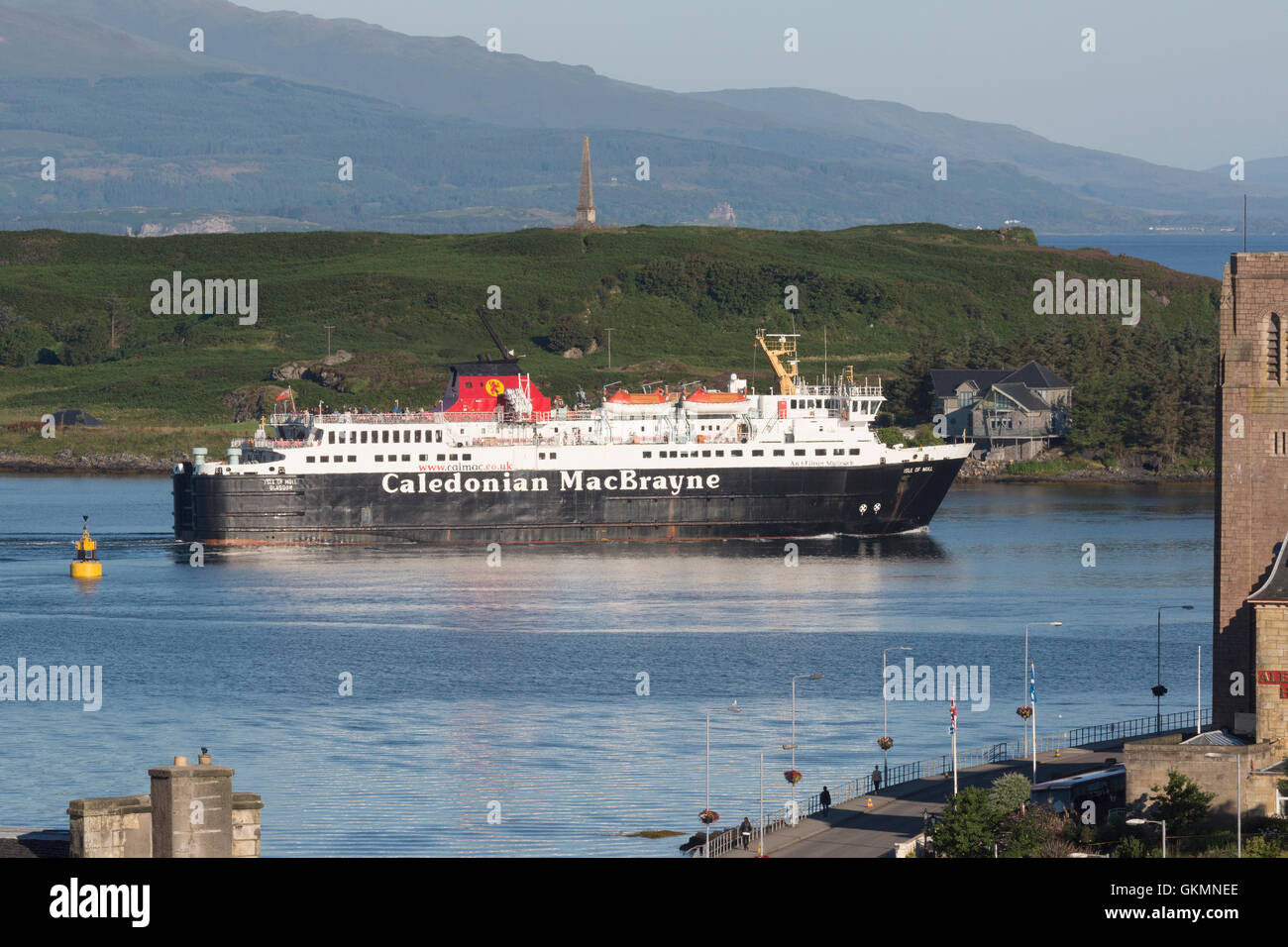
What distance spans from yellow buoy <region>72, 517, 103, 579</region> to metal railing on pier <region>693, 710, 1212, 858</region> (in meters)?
50.0

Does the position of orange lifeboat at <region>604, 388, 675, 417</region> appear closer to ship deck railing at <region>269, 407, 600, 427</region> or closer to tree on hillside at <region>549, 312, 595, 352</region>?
ship deck railing at <region>269, 407, 600, 427</region>

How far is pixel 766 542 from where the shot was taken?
105 metres

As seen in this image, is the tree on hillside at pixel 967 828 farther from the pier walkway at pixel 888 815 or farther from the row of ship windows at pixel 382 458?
the row of ship windows at pixel 382 458

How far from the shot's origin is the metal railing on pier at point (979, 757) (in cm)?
4401

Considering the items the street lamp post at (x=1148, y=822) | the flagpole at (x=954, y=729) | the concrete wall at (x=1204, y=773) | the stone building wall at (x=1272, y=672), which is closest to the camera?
the street lamp post at (x=1148, y=822)

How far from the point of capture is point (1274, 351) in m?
49.2

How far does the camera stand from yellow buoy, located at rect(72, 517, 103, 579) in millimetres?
90562

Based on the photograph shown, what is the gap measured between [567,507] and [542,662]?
36852 millimetres

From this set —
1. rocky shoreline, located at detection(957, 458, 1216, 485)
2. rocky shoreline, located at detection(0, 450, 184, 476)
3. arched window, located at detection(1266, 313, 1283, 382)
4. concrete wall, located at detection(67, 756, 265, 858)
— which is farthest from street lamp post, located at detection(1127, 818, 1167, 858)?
rocky shoreline, located at detection(0, 450, 184, 476)

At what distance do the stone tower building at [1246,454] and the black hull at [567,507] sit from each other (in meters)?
55.6

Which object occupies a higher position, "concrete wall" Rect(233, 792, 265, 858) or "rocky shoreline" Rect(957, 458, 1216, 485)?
"rocky shoreline" Rect(957, 458, 1216, 485)

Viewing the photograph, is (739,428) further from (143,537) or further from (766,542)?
(143,537)

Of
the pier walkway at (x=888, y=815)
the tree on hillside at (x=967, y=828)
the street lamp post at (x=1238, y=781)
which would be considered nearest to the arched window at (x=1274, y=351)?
the pier walkway at (x=888, y=815)
